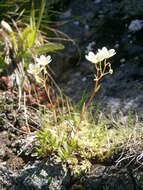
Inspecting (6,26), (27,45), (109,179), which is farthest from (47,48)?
(109,179)

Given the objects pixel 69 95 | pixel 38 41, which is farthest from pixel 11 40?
pixel 69 95

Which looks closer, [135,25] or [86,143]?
[86,143]

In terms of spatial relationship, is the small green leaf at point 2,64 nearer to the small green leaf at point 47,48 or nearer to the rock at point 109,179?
the small green leaf at point 47,48

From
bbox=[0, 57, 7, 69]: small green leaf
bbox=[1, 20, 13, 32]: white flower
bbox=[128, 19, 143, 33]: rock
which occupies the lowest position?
bbox=[0, 57, 7, 69]: small green leaf

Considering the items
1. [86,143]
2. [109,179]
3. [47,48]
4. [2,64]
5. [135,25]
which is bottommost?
[109,179]

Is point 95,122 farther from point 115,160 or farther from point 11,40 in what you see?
point 11,40

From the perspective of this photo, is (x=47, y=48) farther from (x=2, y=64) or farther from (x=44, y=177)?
(x=44, y=177)

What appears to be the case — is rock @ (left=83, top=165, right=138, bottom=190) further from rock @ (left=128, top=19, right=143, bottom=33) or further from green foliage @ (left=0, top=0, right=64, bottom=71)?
rock @ (left=128, top=19, right=143, bottom=33)

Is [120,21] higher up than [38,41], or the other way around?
[120,21]

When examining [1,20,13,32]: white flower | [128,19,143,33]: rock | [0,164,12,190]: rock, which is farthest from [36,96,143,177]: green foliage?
[128,19,143,33]: rock
